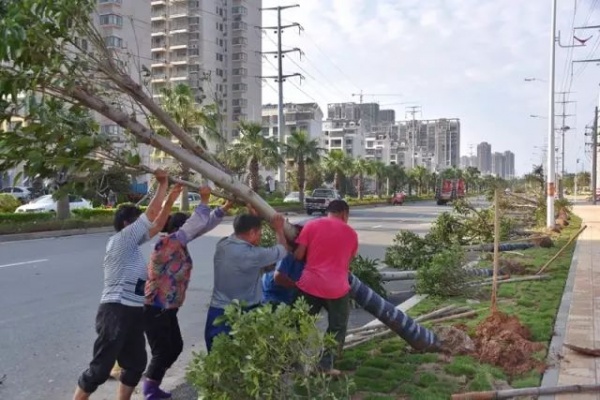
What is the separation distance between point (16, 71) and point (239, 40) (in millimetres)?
97889

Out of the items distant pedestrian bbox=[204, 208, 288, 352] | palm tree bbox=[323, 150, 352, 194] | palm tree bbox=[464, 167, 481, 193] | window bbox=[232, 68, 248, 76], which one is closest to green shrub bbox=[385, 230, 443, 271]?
distant pedestrian bbox=[204, 208, 288, 352]

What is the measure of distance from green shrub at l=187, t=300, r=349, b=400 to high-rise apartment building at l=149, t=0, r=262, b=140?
83.4m

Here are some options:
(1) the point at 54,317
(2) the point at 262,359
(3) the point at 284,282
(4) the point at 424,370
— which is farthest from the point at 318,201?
(2) the point at 262,359

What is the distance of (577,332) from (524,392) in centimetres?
262

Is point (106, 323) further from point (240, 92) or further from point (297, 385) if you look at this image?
point (240, 92)

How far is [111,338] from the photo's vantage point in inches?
174

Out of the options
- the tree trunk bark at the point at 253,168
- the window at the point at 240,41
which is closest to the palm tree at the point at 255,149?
the tree trunk bark at the point at 253,168

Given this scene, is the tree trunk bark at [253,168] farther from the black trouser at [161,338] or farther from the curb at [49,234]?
the black trouser at [161,338]

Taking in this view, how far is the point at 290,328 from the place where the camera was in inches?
138

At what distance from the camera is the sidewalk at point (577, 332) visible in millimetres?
5238

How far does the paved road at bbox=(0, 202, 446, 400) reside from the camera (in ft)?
19.2

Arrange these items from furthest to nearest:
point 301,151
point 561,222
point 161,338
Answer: point 301,151
point 561,222
point 161,338

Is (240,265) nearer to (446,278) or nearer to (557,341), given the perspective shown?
(557,341)

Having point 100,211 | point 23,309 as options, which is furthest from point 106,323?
point 100,211
